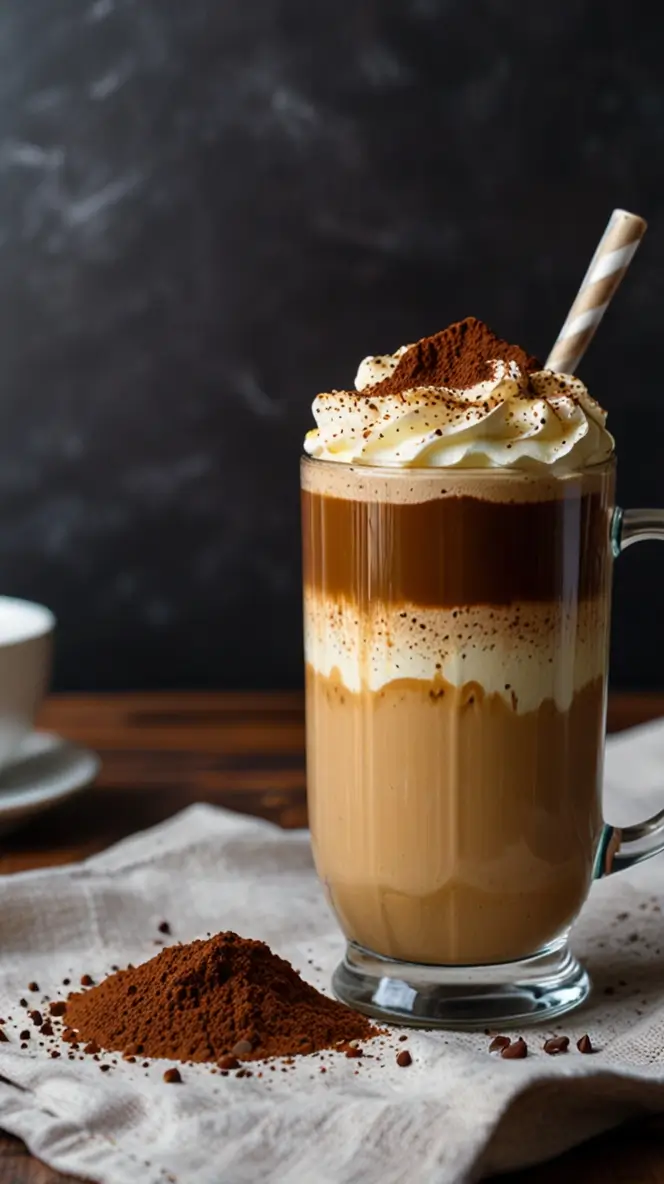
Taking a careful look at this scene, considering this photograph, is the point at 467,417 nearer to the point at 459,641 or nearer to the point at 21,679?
the point at 459,641

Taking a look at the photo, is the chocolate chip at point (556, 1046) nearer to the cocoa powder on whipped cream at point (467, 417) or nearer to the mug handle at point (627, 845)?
the mug handle at point (627, 845)

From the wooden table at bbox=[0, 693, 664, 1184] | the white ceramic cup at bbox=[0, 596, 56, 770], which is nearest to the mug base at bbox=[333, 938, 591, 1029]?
the wooden table at bbox=[0, 693, 664, 1184]

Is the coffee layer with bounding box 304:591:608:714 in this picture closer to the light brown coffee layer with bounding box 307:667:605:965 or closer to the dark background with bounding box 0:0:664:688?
the light brown coffee layer with bounding box 307:667:605:965

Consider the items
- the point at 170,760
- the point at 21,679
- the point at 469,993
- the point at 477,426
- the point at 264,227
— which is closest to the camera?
the point at 477,426

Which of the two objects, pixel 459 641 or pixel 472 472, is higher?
pixel 472 472

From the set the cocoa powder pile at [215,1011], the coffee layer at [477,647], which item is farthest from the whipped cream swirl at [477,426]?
the cocoa powder pile at [215,1011]

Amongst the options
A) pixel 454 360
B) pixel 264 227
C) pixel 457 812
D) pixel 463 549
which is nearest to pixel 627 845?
pixel 457 812

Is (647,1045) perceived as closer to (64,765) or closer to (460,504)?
(460,504)
